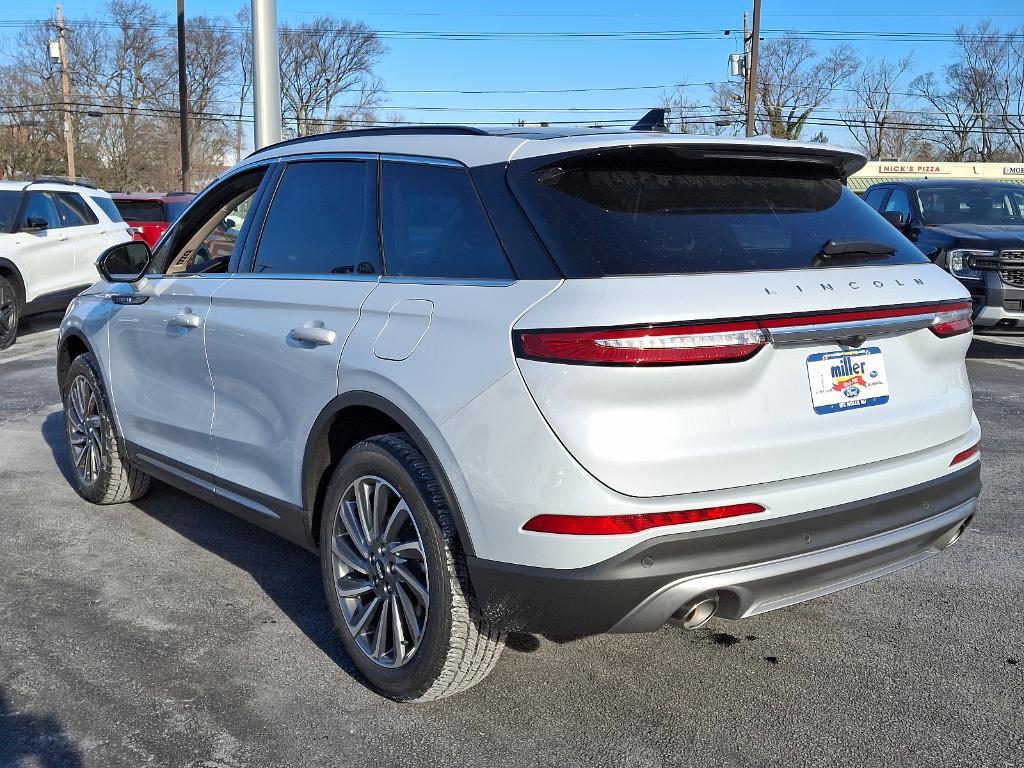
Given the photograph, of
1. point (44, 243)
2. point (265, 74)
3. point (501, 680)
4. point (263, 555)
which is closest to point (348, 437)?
point (501, 680)

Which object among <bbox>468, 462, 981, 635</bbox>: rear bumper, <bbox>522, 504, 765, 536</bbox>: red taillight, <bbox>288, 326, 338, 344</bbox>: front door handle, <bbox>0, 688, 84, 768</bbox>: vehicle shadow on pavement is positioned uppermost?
<bbox>288, 326, 338, 344</bbox>: front door handle

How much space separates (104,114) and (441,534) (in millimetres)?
56873

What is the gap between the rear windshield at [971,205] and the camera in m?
11.0

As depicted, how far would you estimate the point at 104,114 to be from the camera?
53.5 metres

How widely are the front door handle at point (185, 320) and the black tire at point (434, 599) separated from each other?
136 centimetres

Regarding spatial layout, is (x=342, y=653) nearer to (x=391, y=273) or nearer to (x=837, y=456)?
(x=391, y=273)

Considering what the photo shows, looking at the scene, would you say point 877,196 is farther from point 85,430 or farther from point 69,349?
point 85,430

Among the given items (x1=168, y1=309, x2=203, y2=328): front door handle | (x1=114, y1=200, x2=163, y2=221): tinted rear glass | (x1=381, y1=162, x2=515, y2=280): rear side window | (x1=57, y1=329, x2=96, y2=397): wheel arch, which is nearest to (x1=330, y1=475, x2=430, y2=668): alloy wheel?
(x1=381, y1=162, x2=515, y2=280): rear side window

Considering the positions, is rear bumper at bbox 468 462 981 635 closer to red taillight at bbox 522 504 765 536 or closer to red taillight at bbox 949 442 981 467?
red taillight at bbox 522 504 765 536

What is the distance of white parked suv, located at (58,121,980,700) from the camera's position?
264 centimetres

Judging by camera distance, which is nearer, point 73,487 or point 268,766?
point 268,766

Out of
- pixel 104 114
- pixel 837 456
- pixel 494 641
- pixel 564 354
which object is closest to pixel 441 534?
pixel 494 641

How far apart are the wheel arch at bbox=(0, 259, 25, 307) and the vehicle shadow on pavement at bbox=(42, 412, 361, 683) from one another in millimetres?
6675

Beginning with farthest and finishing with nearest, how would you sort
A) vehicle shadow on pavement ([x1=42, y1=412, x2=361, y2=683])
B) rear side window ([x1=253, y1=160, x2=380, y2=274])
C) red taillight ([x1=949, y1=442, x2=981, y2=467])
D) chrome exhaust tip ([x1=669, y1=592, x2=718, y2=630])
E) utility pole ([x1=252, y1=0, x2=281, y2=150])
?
utility pole ([x1=252, y1=0, x2=281, y2=150]) → vehicle shadow on pavement ([x1=42, y1=412, x2=361, y2=683]) → rear side window ([x1=253, y1=160, x2=380, y2=274]) → red taillight ([x1=949, y1=442, x2=981, y2=467]) → chrome exhaust tip ([x1=669, y1=592, x2=718, y2=630])
